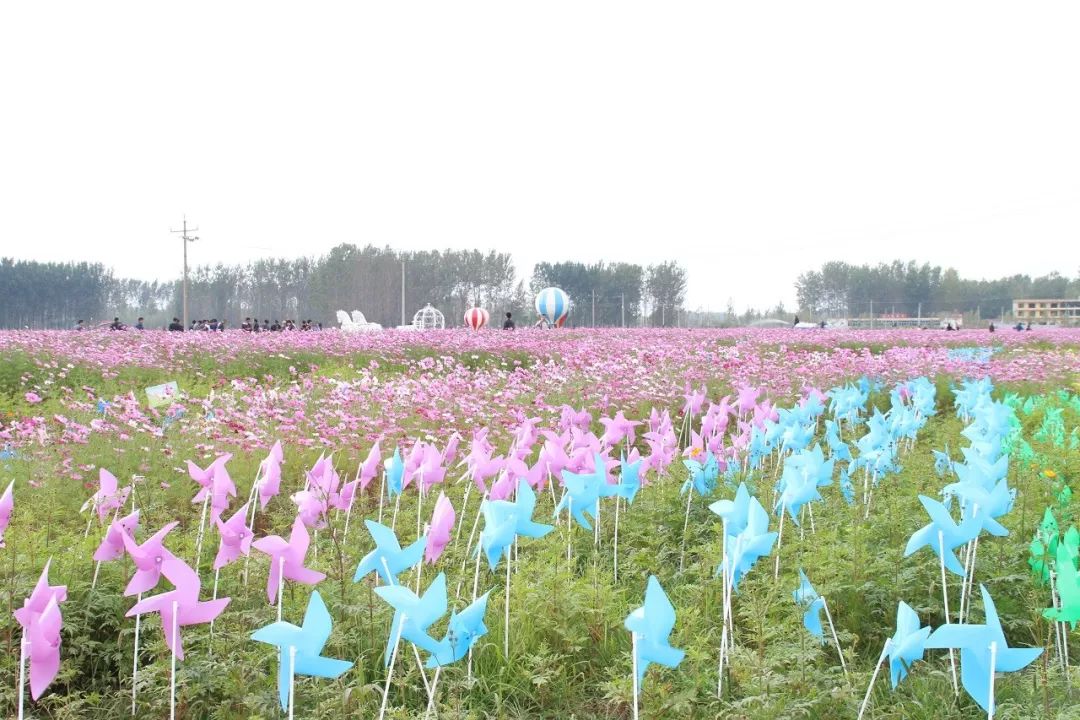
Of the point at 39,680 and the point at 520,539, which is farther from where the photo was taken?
the point at 520,539

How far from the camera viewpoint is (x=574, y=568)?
3.48 meters

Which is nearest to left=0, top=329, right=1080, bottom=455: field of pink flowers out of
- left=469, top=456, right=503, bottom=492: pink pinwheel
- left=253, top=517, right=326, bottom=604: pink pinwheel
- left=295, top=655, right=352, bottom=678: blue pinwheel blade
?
left=469, top=456, right=503, bottom=492: pink pinwheel

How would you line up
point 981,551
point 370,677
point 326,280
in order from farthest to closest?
point 326,280
point 981,551
point 370,677

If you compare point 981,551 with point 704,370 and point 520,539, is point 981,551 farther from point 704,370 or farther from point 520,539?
point 704,370

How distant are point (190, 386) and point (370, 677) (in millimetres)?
8088

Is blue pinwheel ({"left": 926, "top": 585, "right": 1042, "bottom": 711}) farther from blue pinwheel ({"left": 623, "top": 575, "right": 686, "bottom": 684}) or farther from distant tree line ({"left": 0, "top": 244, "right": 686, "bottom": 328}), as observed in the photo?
distant tree line ({"left": 0, "top": 244, "right": 686, "bottom": 328})

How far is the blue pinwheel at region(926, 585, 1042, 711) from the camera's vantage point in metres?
1.57

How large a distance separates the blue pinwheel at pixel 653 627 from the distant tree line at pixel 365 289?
6089 cm

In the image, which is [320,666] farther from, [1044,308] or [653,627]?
[1044,308]

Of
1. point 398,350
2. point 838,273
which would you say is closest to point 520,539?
point 398,350

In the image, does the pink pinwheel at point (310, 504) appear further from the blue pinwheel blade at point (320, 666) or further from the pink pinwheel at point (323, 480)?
the blue pinwheel blade at point (320, 666)

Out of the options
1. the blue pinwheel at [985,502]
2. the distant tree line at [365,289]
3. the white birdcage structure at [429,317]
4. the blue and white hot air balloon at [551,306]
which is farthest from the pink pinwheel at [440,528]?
the distant tree line at [365,289]

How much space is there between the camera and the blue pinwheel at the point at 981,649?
1.57 m

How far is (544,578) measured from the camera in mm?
2945
